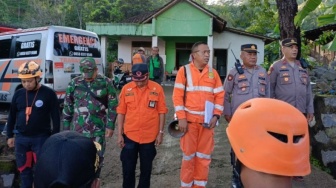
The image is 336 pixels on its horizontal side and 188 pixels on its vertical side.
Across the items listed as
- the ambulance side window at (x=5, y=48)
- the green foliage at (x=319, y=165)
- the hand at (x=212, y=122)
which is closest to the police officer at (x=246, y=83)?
the hand at (x=212, y=122)

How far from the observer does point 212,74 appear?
4.24m

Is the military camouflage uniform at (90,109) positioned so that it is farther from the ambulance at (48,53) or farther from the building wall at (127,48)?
the building wall at (127,48)

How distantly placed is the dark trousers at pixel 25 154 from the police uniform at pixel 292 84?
121 inches

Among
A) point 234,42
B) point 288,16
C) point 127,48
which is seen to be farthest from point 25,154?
point 127,48

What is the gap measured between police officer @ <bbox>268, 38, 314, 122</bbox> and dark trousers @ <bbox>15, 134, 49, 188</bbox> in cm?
309

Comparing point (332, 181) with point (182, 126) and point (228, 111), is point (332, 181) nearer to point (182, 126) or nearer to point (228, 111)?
point (228, 111)

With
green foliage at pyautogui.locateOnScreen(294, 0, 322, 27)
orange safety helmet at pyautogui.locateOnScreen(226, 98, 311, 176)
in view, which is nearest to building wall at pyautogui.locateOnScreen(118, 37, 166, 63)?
green foliage at pyautogui.locateOnScreen(294, 0, 322, 27)

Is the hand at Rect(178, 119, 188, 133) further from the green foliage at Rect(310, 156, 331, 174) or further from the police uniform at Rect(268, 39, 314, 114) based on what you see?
the green foliage at Rect(310, 156, 331, 174)

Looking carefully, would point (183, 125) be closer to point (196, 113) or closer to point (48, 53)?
point (196, 113)

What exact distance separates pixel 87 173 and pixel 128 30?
1628cm

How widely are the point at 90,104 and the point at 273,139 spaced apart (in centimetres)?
311

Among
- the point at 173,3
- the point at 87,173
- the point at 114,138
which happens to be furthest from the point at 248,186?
the point at 173,3

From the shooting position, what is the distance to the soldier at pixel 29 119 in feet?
13.1

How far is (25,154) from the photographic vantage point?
404 centimetres
